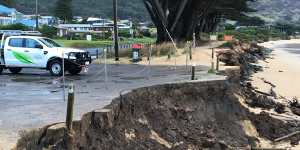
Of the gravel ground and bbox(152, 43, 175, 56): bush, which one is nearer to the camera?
the gravel ground

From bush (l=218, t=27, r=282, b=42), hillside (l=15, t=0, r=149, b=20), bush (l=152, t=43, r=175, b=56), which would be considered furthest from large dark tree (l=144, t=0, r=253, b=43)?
hillside (l=15, t=0, r=149, b=20)

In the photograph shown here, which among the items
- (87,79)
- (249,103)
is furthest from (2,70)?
(249,103)

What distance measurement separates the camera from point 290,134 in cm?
1548

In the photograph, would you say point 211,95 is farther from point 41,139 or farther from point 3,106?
point 41,139

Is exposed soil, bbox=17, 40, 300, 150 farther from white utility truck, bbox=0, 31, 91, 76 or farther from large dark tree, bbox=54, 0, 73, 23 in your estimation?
large dark tree, bbox=54, 0, 73, 23

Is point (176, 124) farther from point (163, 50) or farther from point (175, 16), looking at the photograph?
point (175, 16)

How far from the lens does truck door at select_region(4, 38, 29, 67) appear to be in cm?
2711

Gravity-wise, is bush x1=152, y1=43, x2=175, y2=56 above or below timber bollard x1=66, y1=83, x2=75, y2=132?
above

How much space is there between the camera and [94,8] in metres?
173

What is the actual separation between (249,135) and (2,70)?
51.3 ft

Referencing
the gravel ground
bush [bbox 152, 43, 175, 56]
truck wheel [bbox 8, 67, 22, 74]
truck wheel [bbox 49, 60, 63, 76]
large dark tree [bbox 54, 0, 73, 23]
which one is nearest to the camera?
the gravel ground

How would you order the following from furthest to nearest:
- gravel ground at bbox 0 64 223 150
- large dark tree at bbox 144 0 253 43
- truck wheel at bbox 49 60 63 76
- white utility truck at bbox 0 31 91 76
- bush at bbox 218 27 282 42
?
1. bush at bbox 218 27 282 42
2. large dark tree at bbox 144 0 253 43
3. white utility truck at bbox 0 31 91 76
4. truck wheel at bbox 49 60 63 76
5. gravel ground at bbox 0 64 223 150

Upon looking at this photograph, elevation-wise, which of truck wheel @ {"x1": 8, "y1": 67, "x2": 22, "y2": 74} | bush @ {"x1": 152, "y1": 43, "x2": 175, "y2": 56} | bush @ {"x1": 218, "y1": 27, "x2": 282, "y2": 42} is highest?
bush @ {"x1": 218, "y1": 27, "x2": 282, "y2": 42}

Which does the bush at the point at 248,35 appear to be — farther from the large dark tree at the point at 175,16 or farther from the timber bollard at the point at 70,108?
the timber bollard at the point at 70,108
